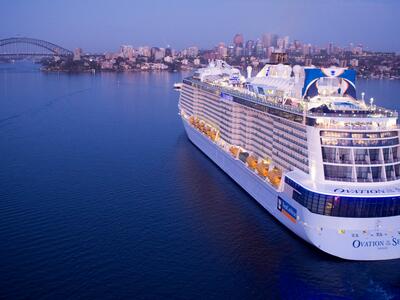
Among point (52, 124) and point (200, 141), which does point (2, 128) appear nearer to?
point (52, 124)

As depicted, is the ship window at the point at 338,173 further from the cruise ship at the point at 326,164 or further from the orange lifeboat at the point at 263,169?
the orange lifeboat at the point at 263,169

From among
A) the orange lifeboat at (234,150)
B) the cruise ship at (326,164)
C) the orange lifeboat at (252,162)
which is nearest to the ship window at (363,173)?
Result: the cruise ship at (326,164)

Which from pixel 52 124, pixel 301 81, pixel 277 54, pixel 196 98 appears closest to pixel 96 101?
pixel 52 124

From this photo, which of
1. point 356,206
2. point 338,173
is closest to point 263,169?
point 338,173

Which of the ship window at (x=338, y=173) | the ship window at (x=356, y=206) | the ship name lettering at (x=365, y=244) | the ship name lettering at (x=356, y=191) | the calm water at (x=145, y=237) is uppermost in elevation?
the ship window at (x=338, y=173)

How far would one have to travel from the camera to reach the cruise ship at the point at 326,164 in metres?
14.1

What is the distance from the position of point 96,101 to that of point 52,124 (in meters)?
15.8

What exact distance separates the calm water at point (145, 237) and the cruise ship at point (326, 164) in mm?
828

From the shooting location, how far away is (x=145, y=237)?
16391 mm

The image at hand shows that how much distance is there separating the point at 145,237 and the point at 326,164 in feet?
22.4

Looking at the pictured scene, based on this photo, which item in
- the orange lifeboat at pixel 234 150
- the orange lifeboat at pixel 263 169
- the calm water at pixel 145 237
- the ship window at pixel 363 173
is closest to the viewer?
the calm water at pixel 145 237

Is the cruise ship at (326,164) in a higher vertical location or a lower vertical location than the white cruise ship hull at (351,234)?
higher

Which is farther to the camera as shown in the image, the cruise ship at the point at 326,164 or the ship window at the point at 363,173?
the ship window at the point at 363,173

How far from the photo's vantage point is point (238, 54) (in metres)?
188
